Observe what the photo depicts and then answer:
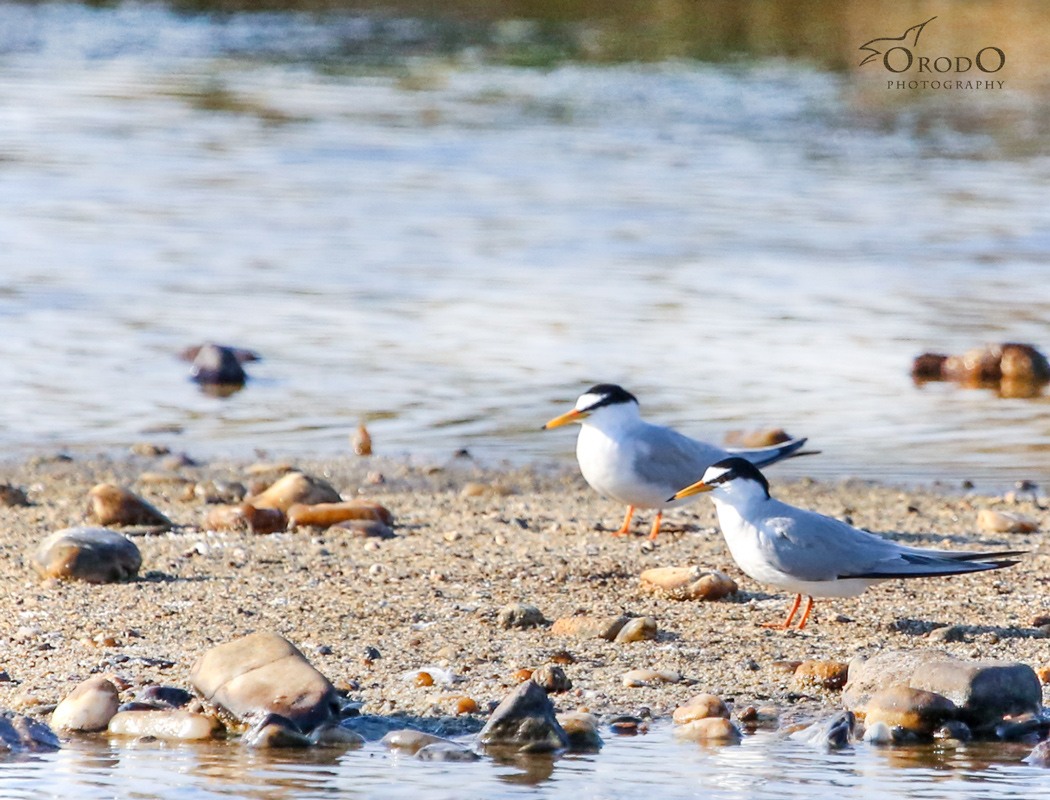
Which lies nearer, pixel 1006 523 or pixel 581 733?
pixel 581 733

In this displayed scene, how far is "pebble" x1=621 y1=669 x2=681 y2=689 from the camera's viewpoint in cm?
450

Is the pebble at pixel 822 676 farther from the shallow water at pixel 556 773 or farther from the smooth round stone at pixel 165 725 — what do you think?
the smooth round stone at pixel 165 725

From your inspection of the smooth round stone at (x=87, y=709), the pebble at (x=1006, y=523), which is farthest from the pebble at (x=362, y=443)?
the smooth round stone at (x=87, y=709)

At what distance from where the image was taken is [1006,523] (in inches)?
261

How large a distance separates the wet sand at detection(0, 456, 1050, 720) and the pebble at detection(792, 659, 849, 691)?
43mm

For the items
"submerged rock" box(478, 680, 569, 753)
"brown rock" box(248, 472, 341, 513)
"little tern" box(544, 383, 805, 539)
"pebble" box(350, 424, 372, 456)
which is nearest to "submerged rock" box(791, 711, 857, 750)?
"submerged rock" box(478, 680, 569, 753)

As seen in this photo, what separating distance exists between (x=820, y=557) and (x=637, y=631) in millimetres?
681

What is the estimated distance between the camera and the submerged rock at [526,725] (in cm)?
399

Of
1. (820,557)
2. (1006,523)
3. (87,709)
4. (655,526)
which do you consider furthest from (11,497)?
(1006,523)

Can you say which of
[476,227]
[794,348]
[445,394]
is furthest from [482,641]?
[476,227]

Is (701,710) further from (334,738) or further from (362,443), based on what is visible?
(362,443)

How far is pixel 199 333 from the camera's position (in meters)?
10.7

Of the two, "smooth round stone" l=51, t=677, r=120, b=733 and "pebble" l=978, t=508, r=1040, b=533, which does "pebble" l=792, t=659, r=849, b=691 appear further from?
"pebble" l=978, t=508, r=1040, b=533

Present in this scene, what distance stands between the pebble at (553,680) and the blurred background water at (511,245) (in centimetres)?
374
